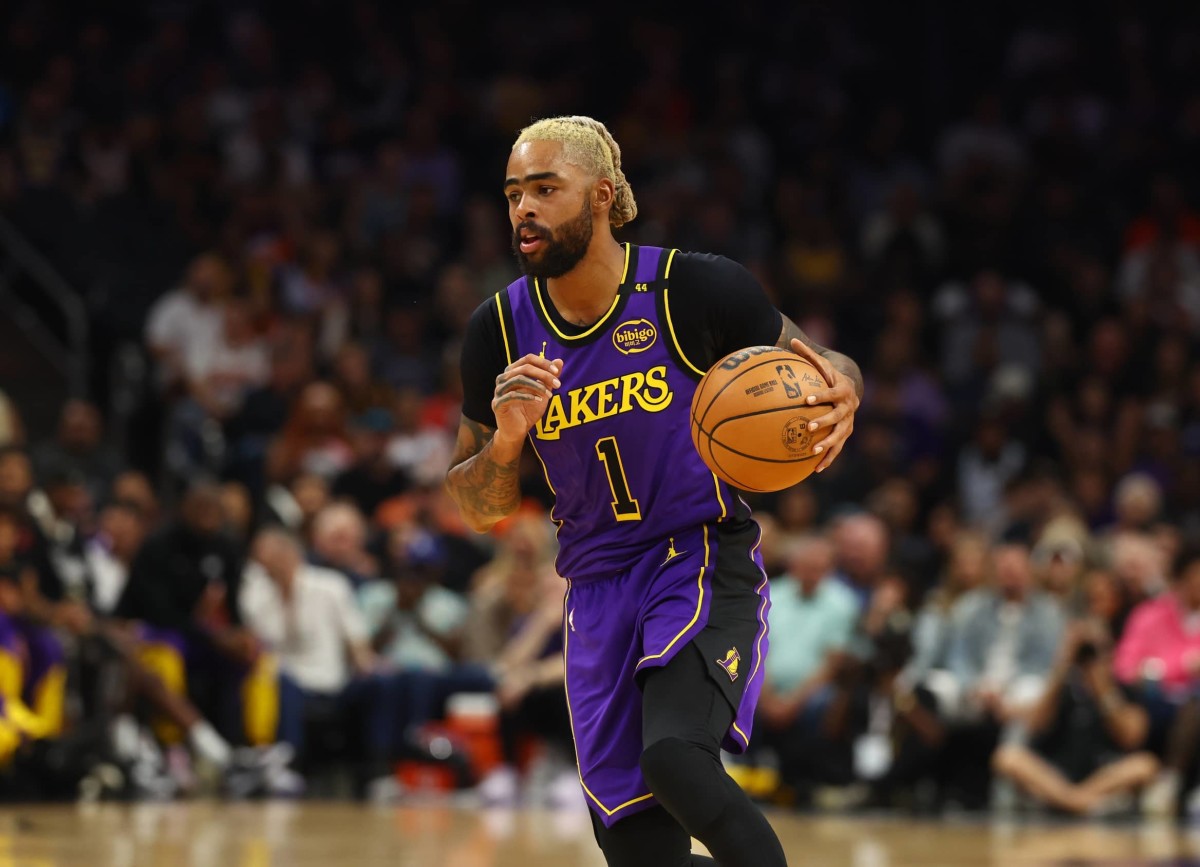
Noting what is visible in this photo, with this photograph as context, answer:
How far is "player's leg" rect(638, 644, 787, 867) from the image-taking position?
14.3 feet

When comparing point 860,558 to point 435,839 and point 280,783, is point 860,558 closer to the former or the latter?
point 280,783

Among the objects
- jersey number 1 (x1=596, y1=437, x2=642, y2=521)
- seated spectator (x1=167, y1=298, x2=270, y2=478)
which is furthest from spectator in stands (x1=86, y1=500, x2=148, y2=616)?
jersey number 1 (x1=596, y1=437, x2=642, y2=521)

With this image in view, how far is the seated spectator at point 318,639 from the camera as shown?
12281 mm

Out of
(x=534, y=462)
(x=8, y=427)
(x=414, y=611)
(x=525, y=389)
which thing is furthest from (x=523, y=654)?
(x=525, y=389)

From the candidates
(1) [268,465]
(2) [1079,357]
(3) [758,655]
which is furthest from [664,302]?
(2) [1079,357]

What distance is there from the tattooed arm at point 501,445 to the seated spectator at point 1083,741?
265 inches

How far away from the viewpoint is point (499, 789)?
11.7 m

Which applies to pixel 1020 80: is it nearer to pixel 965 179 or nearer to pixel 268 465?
pixel 965 179

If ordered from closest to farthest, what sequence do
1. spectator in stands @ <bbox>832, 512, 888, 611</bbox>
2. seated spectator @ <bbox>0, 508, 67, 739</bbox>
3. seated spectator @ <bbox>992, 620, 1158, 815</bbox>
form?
seated spectator @ <bbox>0, 508, 67, 739</bbox>
seated spectator @ <bbox>992, 620, 1158, 815</bbox>
spectator in stands @ <bbox>832, 512, 888, 611</bbox>

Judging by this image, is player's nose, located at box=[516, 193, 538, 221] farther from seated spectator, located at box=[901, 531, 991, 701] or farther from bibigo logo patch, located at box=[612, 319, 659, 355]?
seated spectator, located at box=[901, 531, 991, 701]

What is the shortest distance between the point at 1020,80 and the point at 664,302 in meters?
14.1

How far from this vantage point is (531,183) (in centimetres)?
494

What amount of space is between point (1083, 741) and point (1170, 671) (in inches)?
34.4

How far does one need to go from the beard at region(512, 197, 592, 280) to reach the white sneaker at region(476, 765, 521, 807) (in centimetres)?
716
